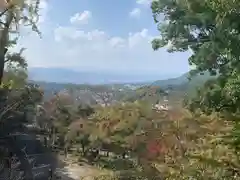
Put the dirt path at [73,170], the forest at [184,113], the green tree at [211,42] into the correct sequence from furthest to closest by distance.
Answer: the dirt path at [73,170] → the green tree at [211,42] → the forest at [184,113]

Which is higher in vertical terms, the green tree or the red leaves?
the green tree

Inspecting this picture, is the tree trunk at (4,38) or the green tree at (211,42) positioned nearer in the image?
the tree trunk at (4,38)

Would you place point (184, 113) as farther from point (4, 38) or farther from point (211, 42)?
point (4, 38)

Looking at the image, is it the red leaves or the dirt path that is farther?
the dirt path

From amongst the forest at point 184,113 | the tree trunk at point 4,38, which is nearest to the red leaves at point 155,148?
the forest at point 184,113

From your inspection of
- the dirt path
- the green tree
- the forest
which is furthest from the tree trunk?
the dirt path

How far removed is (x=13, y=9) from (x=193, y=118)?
6198 mm

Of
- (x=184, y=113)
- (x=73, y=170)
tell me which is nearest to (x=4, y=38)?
(x=184, y=113)

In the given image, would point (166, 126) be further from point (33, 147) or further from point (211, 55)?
point (33, 147)

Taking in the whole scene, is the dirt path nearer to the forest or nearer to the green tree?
the forest

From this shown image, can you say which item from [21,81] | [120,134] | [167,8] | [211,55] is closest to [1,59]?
[21,81]

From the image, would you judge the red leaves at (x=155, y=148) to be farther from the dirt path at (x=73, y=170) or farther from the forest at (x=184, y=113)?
the dirt path at (x=73, y=170)

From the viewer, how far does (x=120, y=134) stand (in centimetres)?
1458

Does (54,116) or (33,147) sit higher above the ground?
(54,116)
